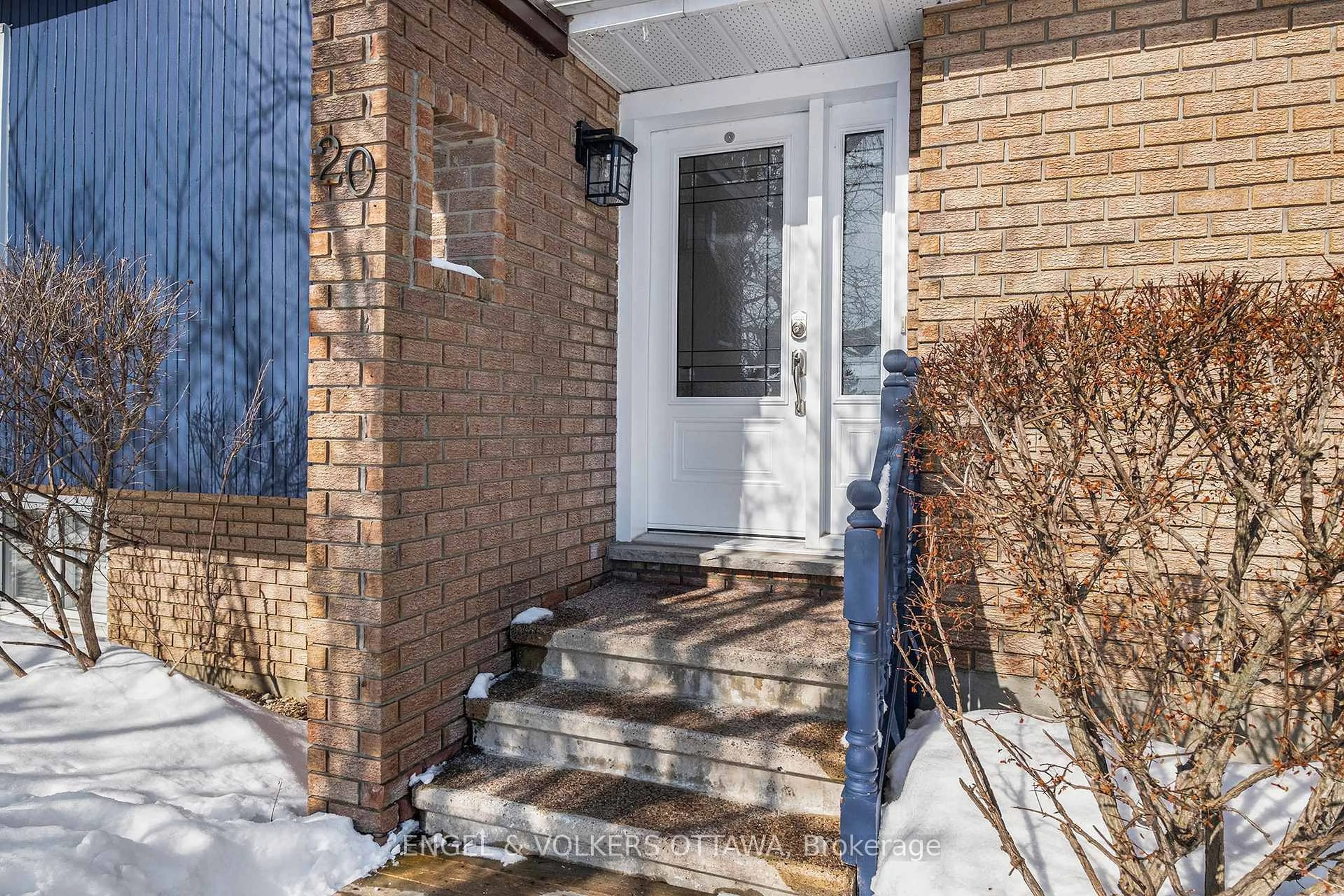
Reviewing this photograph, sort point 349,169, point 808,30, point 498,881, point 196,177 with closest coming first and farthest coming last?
point 498,881 → point 349,169 → point 808,30 → point 196,177

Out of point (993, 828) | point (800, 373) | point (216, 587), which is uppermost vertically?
point (800, 373)

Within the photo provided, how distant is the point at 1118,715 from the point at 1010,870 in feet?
1.56

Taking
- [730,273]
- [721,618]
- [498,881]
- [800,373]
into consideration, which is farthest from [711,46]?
[498,881]

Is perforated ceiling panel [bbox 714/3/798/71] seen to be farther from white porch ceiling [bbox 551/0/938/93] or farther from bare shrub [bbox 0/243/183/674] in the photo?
bare shrub [bbox 0/243/183/674]

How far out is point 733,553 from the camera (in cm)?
367

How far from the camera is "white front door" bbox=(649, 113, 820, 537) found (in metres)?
3.84

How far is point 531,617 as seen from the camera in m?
3.23

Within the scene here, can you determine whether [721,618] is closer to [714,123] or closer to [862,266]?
[862,266]

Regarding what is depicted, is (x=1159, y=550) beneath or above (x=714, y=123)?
beneath

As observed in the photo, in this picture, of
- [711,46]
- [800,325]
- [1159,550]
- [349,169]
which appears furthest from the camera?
[800,325]

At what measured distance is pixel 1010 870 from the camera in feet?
6.33

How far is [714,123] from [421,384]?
2093 millimetres

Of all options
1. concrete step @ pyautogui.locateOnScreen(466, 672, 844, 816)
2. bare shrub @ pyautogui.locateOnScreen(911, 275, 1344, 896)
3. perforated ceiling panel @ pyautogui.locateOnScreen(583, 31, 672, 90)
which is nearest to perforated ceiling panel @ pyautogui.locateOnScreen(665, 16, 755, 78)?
perforated ceiling panel @ pyautogui.locateOnScreen(583, 31, 672, 90)

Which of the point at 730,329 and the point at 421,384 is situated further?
the point at 730,329
